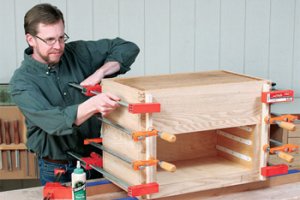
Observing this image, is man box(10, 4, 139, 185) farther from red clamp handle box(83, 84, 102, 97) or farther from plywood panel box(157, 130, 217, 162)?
plywood panel box(157, 130, 217, 162)

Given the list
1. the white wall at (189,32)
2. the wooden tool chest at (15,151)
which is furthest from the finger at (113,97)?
the white wall at (189,32)

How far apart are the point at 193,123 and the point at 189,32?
7.36ft

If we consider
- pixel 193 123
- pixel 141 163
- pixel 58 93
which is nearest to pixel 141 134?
pixel 141 163

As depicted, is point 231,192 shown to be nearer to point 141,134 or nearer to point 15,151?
point 141,134

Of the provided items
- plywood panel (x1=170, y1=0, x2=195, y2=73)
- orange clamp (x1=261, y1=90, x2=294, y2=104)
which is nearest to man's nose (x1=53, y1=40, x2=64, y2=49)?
orange clamp (x1=261, y1=90, x2=294, y2=104)

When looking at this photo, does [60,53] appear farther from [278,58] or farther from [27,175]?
[278,58]

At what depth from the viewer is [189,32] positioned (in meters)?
4.08

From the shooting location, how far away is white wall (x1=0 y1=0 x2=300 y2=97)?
384 cm

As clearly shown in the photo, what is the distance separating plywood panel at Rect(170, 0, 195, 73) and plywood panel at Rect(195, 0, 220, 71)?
4 cm

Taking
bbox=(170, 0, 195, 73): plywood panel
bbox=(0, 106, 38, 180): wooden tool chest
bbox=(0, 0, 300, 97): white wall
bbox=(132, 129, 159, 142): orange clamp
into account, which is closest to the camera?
bbox=(132, 129, 159, 142): orange clamp

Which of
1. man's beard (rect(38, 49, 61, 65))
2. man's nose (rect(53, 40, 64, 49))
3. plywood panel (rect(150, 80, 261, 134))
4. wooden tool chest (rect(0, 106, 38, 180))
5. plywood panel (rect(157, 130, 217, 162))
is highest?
man's nose (rect(53, 40, 64, 49))

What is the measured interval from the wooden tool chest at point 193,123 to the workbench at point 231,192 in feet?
0.21

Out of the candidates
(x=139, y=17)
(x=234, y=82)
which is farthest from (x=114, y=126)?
(x=139, y=17)

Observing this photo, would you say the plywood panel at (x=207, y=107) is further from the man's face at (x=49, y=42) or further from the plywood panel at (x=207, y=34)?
the plywood panel at (x=207, y=34)
